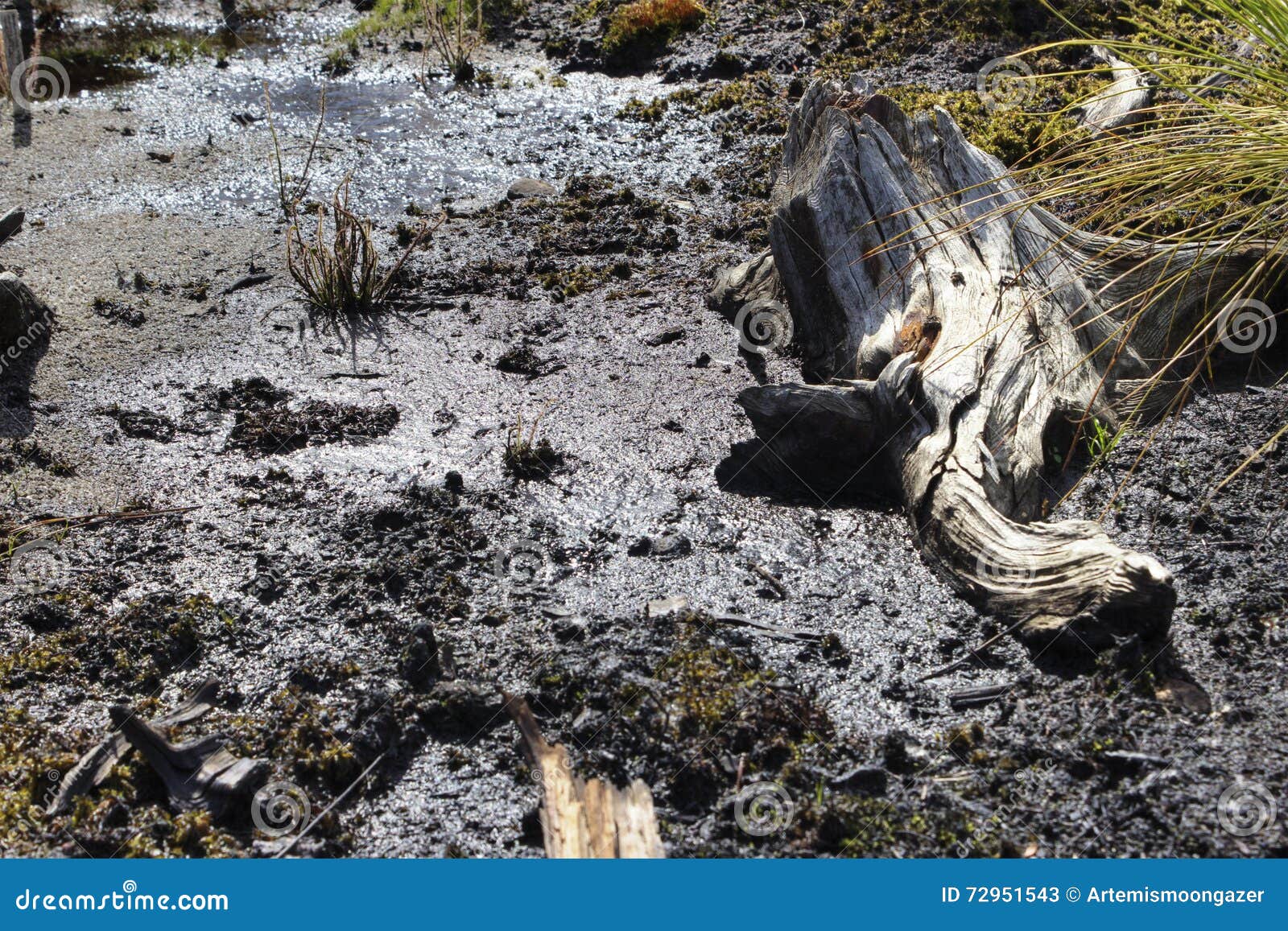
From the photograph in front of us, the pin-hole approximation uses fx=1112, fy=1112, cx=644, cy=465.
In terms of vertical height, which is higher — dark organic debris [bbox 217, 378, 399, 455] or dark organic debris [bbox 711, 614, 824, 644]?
dark organic debris [bbox 217, 378, 399, 455]

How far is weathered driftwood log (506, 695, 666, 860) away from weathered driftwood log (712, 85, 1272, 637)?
1.52m

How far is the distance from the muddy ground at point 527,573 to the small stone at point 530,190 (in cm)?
8

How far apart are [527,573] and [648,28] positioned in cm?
691

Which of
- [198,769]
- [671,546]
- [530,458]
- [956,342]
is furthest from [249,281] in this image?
[956,342]

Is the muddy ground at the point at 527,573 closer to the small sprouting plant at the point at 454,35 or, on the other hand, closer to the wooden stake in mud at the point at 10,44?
the wooden stake in mud at the point at 10,44

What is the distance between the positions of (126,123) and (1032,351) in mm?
7765

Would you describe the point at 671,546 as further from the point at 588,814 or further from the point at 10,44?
the point at 10,44

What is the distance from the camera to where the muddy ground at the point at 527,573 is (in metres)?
3.41

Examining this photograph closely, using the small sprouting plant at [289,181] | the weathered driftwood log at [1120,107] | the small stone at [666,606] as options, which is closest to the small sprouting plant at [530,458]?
the small stone at [666,606]

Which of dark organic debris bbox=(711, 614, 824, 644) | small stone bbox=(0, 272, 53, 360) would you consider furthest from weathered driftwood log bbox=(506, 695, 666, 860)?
small stone bbox=(0, 272, 53, 360)

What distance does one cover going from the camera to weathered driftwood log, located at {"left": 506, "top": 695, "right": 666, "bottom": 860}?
126 inches

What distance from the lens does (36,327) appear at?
20.3 ft

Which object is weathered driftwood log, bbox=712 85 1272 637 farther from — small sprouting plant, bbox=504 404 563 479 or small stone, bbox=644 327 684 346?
small sprouting plant, bbox=504 404 563 479

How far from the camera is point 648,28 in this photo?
982cm
